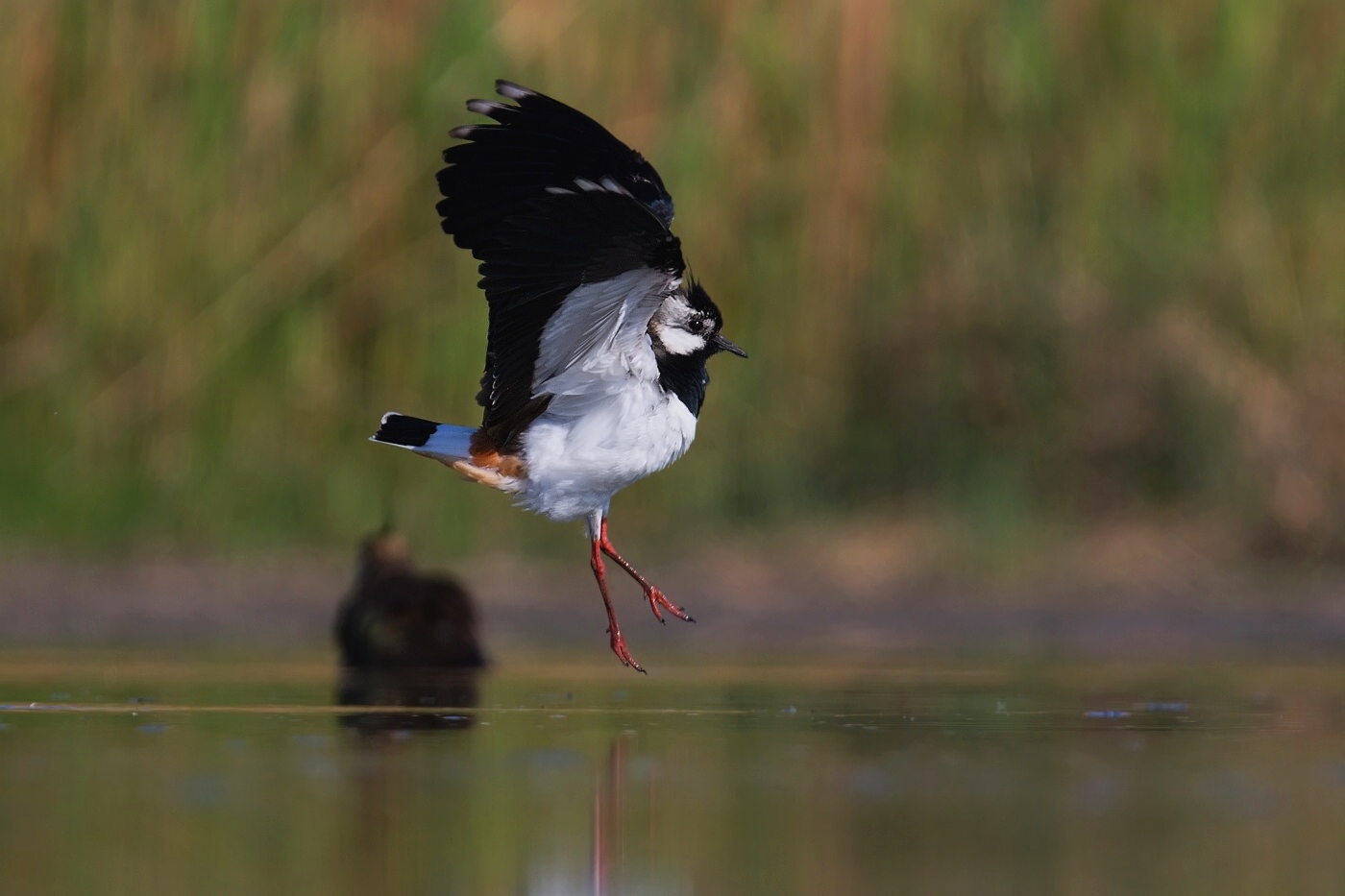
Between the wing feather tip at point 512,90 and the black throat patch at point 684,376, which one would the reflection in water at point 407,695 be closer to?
the black throat patch at point 684,376

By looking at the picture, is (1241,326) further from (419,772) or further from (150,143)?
(419,772)

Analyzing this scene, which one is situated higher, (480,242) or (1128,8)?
(1128,8)

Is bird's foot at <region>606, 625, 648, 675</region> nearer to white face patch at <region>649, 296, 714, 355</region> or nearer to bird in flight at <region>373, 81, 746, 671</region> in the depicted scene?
bird in flight at <region>373, 81, 746, 671</region>

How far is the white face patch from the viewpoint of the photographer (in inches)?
299

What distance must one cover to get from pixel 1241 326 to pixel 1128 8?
6.54ft

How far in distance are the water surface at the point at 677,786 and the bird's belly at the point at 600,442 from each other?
705mm

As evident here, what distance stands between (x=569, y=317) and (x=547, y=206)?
49cm

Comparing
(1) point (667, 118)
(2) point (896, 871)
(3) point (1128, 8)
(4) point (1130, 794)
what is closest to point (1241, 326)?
(3) point (1128, 8)

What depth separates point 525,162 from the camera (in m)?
6.68

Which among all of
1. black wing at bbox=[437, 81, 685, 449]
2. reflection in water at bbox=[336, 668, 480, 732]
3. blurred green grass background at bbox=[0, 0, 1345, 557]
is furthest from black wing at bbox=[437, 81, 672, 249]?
blurred green grass background at bbox=[0, 0, 1345, 557]

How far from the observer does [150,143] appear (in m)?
11.5

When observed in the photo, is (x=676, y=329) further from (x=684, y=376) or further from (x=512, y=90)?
(x=512, y=90)

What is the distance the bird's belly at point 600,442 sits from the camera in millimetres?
7340

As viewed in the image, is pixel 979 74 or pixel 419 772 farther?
pixel 979 74
